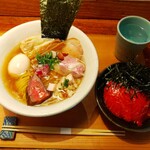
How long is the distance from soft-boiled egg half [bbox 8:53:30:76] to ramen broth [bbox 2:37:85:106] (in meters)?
0.01

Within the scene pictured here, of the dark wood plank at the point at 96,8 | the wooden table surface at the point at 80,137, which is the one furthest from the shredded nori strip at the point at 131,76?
the dark wood plank at the point at 96,8

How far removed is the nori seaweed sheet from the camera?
1216mm

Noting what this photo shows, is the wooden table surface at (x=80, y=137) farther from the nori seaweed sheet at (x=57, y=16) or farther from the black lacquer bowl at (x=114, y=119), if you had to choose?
the nori seaweed sheet at (x=57, y=16)

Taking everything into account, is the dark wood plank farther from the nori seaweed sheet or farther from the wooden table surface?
the wooden table surface

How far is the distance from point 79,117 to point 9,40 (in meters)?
0.51

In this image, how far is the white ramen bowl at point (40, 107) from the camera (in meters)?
1.11

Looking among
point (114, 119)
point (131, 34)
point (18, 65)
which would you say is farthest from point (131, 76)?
point (18, 65)

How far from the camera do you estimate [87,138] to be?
47.6 inches

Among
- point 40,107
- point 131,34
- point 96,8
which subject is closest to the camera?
point 40,107

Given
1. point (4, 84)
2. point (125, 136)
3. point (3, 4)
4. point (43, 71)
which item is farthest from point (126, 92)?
point (3, 4)

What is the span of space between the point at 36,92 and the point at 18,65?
0.18 m

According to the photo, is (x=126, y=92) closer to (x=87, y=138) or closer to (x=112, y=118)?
(x=112, y=118)

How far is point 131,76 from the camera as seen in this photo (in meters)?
1.20

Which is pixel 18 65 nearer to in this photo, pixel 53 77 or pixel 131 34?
pixel 53 77
